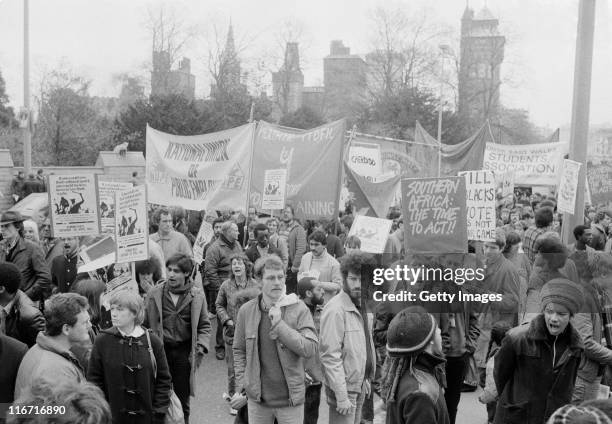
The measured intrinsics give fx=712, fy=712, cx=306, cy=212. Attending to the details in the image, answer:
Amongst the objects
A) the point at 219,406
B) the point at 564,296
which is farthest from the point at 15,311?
the point at 564,296

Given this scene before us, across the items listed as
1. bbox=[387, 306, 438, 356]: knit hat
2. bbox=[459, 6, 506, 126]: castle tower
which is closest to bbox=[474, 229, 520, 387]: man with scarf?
bbox=[387, 306, 438, 356]: knit hat

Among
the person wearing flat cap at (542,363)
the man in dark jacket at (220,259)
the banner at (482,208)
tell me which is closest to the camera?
the person wearing flat cap at (542,363)

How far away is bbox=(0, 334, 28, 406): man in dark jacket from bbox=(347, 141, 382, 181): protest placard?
12683 mm

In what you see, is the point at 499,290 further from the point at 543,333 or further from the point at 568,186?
the point at 568,186

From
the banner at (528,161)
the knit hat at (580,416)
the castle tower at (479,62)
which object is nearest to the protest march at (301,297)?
the knit hat at (580,416)

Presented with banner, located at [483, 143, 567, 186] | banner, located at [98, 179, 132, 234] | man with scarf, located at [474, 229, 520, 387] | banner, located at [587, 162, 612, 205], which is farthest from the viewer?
banner, located at [483, 143, 567, 186]

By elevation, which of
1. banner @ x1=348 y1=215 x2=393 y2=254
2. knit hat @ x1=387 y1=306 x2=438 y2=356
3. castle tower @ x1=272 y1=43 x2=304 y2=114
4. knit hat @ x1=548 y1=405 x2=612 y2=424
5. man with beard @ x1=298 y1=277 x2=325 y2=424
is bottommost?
man with beard @ x1=298 y1=277 x2=325 y2=424

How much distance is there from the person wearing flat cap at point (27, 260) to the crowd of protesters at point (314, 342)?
0.01 metres

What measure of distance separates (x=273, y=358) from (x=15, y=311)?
74.9 inches

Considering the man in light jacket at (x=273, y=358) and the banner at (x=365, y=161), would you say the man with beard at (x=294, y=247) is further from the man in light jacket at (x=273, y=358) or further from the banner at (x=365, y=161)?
the banner at (x=365, y=161)

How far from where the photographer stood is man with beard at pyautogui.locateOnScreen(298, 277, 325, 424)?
525 cm

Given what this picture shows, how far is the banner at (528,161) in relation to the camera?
16641 mm

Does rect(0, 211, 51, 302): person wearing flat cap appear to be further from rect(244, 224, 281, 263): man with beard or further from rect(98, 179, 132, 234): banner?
rect(244, 224, 281, 263): man with beard

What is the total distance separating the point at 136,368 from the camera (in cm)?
439
